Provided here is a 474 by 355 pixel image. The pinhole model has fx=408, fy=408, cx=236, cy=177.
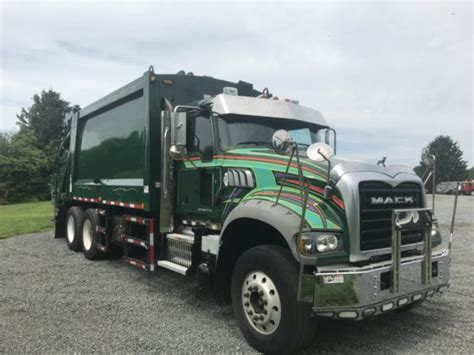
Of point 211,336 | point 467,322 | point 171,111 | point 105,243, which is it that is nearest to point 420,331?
point 467,322

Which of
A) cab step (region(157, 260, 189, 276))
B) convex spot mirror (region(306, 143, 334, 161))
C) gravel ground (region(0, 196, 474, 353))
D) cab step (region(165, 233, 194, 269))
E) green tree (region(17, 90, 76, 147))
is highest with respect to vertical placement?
green tree (region(17, 90, 76, 147))

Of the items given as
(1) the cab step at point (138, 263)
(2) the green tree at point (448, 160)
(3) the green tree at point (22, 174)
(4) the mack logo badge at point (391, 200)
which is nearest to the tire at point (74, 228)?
(1) the cab step at point (138, 263)

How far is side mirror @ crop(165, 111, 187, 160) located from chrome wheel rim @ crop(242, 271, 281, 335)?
2.02m

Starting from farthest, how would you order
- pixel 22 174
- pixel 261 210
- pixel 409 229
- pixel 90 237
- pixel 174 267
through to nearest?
1. pixel 22 174
2. pixel 90 237
3. pixel 174 267
4. pixel 261 210
5. pixel 409 229

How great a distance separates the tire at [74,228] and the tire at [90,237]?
0.40 ft

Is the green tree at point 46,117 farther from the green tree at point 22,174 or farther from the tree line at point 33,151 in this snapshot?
the green tree at point 22,174

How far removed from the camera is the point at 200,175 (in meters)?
5.36

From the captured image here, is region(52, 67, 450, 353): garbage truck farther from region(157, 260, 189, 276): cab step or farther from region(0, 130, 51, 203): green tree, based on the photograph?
region(0, 130, 51, 203): green tree

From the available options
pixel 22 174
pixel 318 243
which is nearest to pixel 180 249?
pixel 318 243

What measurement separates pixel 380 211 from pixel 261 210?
113 cm

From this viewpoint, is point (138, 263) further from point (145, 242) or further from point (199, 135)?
point (199, 135)

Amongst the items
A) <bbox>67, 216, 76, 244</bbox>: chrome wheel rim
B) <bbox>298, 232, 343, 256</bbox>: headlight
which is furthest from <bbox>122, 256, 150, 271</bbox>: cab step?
<bbox>298, 232, 343, 256</bbox>: headlight

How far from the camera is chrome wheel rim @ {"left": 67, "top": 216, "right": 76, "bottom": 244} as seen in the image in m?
8.98

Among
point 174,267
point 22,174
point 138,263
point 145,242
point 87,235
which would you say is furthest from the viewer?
point 22,174
